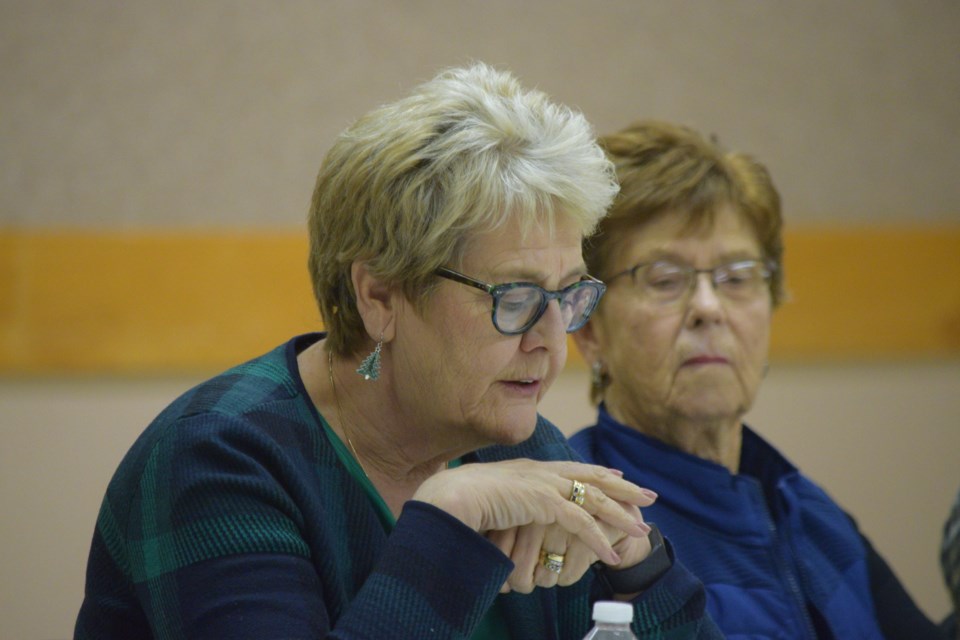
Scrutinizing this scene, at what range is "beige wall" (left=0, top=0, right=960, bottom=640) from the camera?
3057mm

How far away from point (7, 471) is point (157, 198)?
87 centimetres

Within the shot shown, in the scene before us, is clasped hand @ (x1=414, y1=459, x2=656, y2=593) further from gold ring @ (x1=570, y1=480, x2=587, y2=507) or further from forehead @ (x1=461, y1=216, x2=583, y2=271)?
forehead @ (x1=461, y1=216, x2=583, y2=271)

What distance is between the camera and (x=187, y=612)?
4.26 feet

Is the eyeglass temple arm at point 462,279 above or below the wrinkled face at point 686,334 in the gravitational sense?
above

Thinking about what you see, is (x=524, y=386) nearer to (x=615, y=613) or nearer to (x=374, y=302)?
(x=374, y=302)

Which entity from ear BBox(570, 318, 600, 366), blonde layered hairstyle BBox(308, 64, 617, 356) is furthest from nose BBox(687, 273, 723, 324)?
blonde layered hairstyle BBox(308, 64, 617, 356)

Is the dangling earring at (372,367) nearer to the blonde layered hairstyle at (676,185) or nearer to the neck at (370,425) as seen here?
the neck at (370,425)

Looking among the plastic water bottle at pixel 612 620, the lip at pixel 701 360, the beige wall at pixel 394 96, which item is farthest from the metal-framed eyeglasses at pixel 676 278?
the beige wall at pixel 394 96

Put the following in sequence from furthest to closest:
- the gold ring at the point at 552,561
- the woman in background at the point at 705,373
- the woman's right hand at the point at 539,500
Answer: the woman in background at the point at 705,373
the gold ring at the point at 552,561
the woman's right hand at the point at 539,500

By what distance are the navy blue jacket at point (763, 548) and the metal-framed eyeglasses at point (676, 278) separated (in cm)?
28

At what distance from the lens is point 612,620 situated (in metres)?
1.32

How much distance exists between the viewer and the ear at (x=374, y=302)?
156 cm

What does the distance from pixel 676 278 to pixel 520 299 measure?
2.67ft

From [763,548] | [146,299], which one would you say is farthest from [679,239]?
[146,299]
